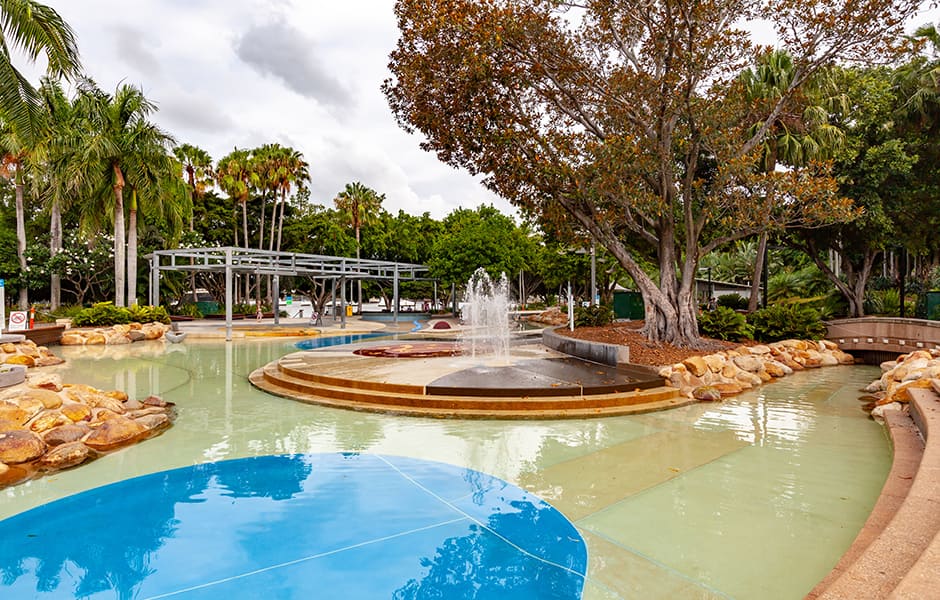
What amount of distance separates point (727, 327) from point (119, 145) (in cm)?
2265

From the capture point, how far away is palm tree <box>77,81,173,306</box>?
65.5 feet

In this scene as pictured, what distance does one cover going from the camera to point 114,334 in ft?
55.2

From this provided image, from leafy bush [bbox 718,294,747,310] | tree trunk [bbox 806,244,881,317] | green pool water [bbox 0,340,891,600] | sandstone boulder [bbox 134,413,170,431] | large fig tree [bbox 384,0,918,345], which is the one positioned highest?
large fig tree [bbox 384,0,918,345]

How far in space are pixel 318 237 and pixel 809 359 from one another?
2919 cm

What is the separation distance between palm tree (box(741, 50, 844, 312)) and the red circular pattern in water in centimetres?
926

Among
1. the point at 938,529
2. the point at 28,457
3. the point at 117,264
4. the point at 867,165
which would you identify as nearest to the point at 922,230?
the point at 867,165

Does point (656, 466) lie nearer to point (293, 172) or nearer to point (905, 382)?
point (905, 382)

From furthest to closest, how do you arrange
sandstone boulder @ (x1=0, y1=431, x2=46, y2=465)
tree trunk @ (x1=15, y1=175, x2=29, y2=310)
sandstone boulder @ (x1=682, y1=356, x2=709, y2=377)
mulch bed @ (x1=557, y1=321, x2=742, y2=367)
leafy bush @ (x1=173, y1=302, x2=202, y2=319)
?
leafy bush @ (x1=173, y1=302, x2=202, y2=319), tree trunk @ (x1=15, y1=175, x2=29, y2=310), mulch bed @ (x1=557, y1=321, x2=742, y2=367), sandstone boulder @ (x1=682, y1=356, x2=709, y2=377), sandstone boulder @ (x1=0, y1=431, x2=46, y2=465)

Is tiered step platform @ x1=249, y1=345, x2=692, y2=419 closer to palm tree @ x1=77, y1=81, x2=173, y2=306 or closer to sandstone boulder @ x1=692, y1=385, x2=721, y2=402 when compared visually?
sandstone boulder @ x1=692, y1=385, x2=721, y2=402

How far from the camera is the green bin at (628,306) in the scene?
20.8m

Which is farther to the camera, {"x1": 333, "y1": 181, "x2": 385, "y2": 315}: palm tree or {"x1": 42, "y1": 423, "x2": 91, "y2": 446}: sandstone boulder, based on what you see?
{"x1": 333, "y1": 181, "x2": 385, "y2": 315}: palm tree

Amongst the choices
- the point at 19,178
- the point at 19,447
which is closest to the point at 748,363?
the point at 19,447

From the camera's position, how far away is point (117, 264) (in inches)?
831

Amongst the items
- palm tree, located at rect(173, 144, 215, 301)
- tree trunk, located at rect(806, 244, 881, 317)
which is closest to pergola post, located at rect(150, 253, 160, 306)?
palm tree, located at rect(173, 144, 215, 301)
